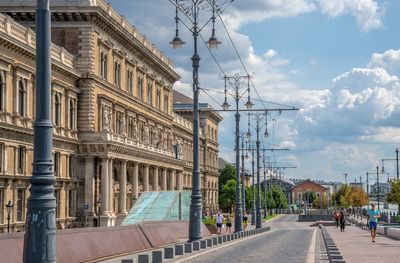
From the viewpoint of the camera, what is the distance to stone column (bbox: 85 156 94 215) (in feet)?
225

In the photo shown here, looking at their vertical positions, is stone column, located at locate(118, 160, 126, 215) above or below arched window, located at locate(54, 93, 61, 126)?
below

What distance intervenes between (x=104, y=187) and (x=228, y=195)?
8167 centimetres

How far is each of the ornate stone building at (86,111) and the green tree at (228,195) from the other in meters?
53.7

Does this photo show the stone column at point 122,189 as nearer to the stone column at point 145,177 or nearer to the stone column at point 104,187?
the stone column at point 104,187

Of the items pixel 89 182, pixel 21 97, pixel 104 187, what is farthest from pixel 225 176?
pixel 21 97

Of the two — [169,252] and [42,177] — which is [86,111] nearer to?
[169,252]

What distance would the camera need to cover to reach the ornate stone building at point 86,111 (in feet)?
179

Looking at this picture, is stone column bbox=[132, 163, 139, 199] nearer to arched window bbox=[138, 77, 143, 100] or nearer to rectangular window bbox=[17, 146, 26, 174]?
arched window bbox=[138, 77, 143, 100]

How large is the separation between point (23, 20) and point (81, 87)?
7662 mm

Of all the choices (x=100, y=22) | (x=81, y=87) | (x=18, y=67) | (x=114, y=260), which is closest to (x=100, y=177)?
(x=81, y=87)

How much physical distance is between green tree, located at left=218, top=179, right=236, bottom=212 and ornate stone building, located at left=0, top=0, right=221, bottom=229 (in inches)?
2115

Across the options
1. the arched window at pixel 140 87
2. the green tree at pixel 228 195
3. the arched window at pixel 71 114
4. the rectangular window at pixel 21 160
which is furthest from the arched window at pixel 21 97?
the green tree at pixel 228 195

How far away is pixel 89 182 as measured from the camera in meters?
68.9

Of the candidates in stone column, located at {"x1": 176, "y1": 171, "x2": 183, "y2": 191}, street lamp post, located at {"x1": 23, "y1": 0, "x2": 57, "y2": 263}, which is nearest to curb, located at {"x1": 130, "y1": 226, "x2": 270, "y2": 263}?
street lamp post, located at {"x1": 23, "y1": 0, "x2": 57, "y2": 263}
